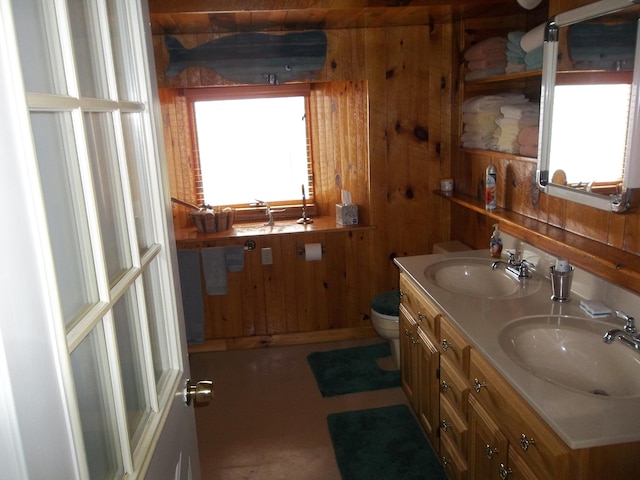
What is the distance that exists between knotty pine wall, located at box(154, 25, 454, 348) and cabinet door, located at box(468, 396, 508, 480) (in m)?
1.85

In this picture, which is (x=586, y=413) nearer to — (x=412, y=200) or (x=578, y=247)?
(x=578, y=247)

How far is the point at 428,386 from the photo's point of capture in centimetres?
239

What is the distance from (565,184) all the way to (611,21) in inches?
24.7

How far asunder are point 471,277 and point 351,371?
1146 millimetres

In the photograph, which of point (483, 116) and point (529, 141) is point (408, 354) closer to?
point (529, 141)

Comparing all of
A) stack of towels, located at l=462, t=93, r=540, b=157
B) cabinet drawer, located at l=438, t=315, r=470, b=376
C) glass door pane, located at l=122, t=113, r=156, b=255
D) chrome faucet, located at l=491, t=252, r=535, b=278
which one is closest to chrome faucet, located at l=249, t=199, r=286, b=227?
stack of towels, located at l=462, t=93, r=540, b=157

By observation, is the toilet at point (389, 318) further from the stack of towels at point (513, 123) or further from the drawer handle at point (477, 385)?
the drawer handle at point (477, 385)

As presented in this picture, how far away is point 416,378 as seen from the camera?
2.57 m

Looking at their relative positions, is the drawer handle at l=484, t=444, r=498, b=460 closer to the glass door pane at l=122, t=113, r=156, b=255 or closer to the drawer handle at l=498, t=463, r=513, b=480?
the drawer handle at l=498, t=463, r=513, b=480

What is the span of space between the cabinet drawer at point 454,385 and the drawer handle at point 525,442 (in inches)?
16.7

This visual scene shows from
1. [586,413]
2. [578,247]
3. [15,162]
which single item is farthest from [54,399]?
[578,247]

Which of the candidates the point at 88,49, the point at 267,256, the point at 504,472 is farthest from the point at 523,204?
the point at 88,49

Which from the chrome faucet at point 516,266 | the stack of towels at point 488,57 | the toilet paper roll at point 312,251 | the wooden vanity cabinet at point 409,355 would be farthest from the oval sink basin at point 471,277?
the toilet paper roll at point 312,251

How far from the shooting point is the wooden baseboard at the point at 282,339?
12.1 ft
